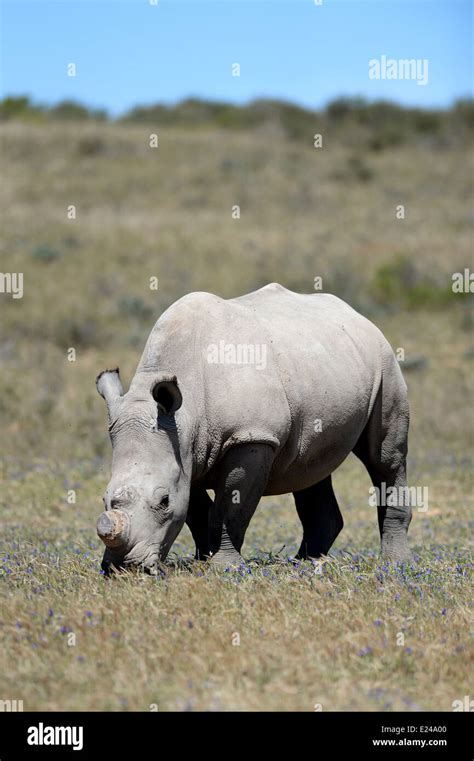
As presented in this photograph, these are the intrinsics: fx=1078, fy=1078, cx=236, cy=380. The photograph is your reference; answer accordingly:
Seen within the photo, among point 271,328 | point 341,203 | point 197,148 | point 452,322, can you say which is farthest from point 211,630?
point 197,148

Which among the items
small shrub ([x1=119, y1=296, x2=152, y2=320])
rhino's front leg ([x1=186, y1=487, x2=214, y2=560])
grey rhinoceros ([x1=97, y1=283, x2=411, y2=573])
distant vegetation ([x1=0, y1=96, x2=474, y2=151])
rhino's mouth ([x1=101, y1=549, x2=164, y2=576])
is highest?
distant vegetation ([x1=0, y1=96, x2=474, y2=151])

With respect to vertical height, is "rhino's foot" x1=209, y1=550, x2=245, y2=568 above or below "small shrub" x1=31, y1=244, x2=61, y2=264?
below

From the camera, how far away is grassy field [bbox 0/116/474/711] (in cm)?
508

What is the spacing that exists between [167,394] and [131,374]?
11392 millimetres

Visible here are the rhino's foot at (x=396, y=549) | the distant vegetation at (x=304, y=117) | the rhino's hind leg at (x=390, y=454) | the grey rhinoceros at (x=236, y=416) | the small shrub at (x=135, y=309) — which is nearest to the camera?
the grey rhinoceros at (x=236, y=416)

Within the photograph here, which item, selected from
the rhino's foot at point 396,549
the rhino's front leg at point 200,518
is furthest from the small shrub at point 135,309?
the rhino's front leg at point 200,518

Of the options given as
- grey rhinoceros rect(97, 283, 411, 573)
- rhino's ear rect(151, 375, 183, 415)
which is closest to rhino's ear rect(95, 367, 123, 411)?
grey rhinoceros rect(97, 283, 411, 573)

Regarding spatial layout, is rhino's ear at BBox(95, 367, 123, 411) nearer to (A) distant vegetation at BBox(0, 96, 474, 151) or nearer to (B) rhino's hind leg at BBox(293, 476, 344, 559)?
(B) rhino's hind leg at BBox(293, 476, 344, 559)

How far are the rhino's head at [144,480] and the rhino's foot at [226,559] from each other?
430 mm

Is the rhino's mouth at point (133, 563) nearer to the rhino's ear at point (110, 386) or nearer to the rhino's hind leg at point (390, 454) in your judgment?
the rhino's ear at point (110, 386)

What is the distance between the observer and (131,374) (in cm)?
1791

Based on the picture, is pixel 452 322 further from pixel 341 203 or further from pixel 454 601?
pixel 454 601

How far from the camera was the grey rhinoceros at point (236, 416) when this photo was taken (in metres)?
6.39

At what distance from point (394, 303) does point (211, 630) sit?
18112mm
